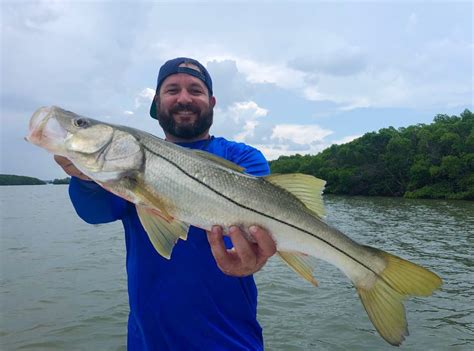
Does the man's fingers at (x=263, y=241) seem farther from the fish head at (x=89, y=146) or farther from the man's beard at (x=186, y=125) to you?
the man's beard at (x=186, y=125)

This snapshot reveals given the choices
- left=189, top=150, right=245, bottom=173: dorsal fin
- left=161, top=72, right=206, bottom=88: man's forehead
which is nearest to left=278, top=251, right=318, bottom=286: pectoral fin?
left=189, top=150, right=245, bottom=173: dorsal fin

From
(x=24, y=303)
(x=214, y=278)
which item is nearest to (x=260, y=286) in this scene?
(x=24, y=303)

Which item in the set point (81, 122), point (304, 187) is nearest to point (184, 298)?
point (304, 187)

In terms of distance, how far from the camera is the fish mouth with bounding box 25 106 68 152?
8.11 ft

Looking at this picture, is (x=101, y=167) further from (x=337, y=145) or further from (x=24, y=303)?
(x=337, y=145)

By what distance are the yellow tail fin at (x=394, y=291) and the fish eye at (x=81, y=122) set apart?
6.66 feet

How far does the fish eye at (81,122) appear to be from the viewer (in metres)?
2.60

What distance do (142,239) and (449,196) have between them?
5522 centimetres

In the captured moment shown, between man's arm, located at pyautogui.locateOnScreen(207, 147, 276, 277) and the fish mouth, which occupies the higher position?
the fish mouth

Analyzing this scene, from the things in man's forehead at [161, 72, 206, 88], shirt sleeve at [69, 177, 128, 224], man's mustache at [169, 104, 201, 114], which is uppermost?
man's forehead at [161, 72, 206, 88]

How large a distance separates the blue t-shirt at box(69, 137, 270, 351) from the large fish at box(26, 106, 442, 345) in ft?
1.20

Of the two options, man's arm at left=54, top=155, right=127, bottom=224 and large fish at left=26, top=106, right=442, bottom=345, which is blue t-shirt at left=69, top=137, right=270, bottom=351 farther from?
large fish at left=26, top=106, right=442, bottom=345

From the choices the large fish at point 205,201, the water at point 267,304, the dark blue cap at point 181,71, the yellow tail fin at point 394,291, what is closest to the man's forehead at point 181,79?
the dark blue cap at point 181,71

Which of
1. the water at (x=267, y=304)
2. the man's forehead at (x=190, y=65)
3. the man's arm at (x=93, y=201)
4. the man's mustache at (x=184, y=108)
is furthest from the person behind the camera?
the water at (x=267, y=304)
